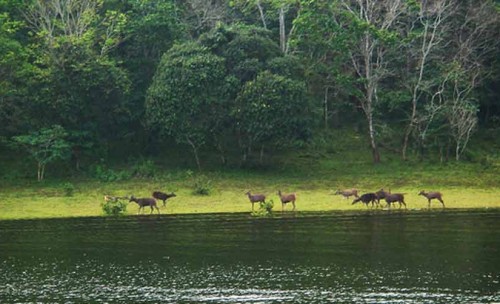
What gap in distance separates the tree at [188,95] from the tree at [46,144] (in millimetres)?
7457

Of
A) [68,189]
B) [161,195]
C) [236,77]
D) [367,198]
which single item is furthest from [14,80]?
[367,198]

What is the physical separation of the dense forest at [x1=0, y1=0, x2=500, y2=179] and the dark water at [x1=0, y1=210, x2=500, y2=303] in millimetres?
17771

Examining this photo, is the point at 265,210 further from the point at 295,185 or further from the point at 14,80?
the point at 14,80

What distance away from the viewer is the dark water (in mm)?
29938

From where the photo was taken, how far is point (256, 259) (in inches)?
1449

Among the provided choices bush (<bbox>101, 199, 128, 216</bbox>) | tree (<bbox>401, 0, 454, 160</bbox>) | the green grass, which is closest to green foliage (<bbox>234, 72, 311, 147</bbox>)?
the green grass

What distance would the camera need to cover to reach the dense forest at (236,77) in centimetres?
6819

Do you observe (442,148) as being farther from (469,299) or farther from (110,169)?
(469,299)

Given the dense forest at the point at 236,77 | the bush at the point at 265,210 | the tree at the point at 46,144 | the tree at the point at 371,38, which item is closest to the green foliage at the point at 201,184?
the dense forest at the point at 236,77

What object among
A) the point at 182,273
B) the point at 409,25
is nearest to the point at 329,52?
the point at 409,25

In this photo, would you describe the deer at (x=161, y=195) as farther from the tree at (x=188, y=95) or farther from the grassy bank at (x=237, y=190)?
the tree at (x=188, y=95)

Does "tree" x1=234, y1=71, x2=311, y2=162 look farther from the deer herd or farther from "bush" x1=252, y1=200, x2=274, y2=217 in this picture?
"bush" x1=252, y1=200, x2=274, y2=217

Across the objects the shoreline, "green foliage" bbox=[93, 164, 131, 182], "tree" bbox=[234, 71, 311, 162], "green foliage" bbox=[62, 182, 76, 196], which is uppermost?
"tree" bbox=[234, 71, 311, 162]

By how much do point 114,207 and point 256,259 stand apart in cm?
1830
